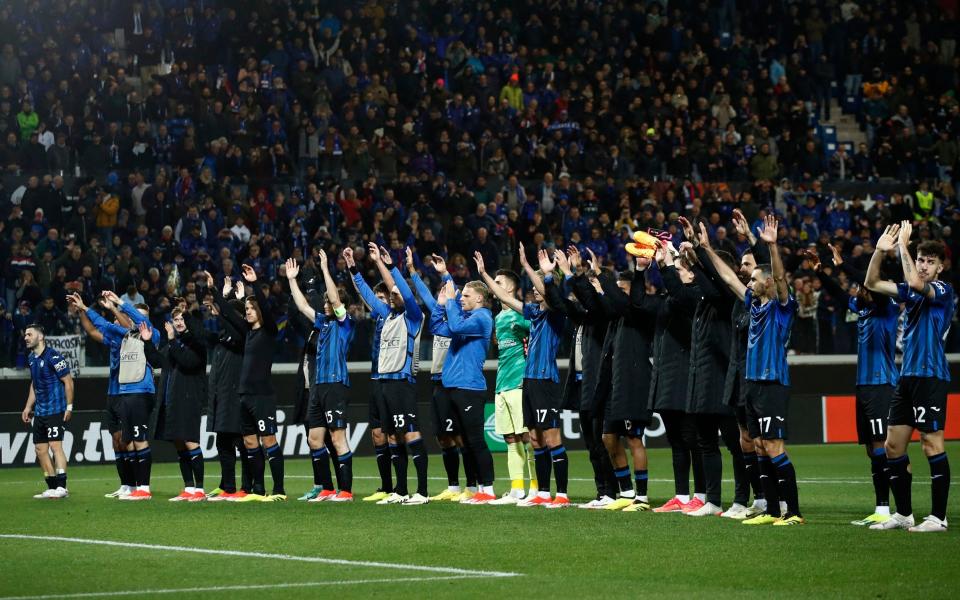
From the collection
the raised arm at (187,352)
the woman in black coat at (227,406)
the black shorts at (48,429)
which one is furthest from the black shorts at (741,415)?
the black shorts at (48,429)

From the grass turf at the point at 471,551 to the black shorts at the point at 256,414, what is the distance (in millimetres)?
1039

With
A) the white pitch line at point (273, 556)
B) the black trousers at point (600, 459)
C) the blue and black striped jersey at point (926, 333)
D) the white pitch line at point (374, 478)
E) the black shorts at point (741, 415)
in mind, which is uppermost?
the blue and black striped jersey at point (926, 333)

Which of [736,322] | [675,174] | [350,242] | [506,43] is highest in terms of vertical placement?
[506,43]

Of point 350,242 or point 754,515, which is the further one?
point 350,242

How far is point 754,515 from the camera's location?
44.5ft

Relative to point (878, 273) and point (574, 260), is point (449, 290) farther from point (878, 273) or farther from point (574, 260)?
point (878, 273)

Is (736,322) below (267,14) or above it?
below

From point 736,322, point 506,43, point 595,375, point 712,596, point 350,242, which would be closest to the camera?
point 712,596

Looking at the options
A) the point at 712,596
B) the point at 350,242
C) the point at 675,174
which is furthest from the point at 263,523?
the point at 675,174

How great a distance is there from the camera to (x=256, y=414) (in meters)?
16.9

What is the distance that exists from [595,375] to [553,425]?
2.84 ft

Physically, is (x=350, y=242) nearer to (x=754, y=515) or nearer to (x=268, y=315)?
(x=268, y=315)

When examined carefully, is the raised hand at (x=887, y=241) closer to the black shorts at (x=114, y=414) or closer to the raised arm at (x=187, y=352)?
the raised arm at (x=187, y=352)

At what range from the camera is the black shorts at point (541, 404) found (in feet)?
51.2
